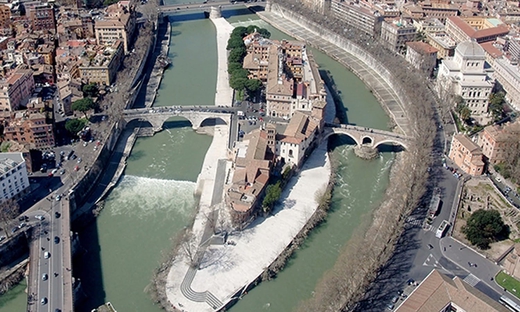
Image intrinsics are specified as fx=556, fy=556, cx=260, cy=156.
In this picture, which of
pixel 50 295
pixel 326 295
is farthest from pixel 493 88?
pixel 50 295

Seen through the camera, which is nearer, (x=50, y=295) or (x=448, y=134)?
(x=50, y=295)

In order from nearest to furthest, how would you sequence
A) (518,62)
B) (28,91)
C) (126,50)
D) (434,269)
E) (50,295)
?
(50,295), (434,269), (28,91), (518,62), (126,50)

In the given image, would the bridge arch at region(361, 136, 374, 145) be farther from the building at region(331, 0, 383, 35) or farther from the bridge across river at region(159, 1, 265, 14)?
the bridge across river at region(159, 1, 265, 14)

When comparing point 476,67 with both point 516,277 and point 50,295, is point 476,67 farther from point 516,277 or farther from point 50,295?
point 50,295

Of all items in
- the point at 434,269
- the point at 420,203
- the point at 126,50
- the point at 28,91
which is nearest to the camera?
the point at 434,269

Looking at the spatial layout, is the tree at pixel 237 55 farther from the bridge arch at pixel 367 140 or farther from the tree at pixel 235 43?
the bridge arch at pixel 367 140
